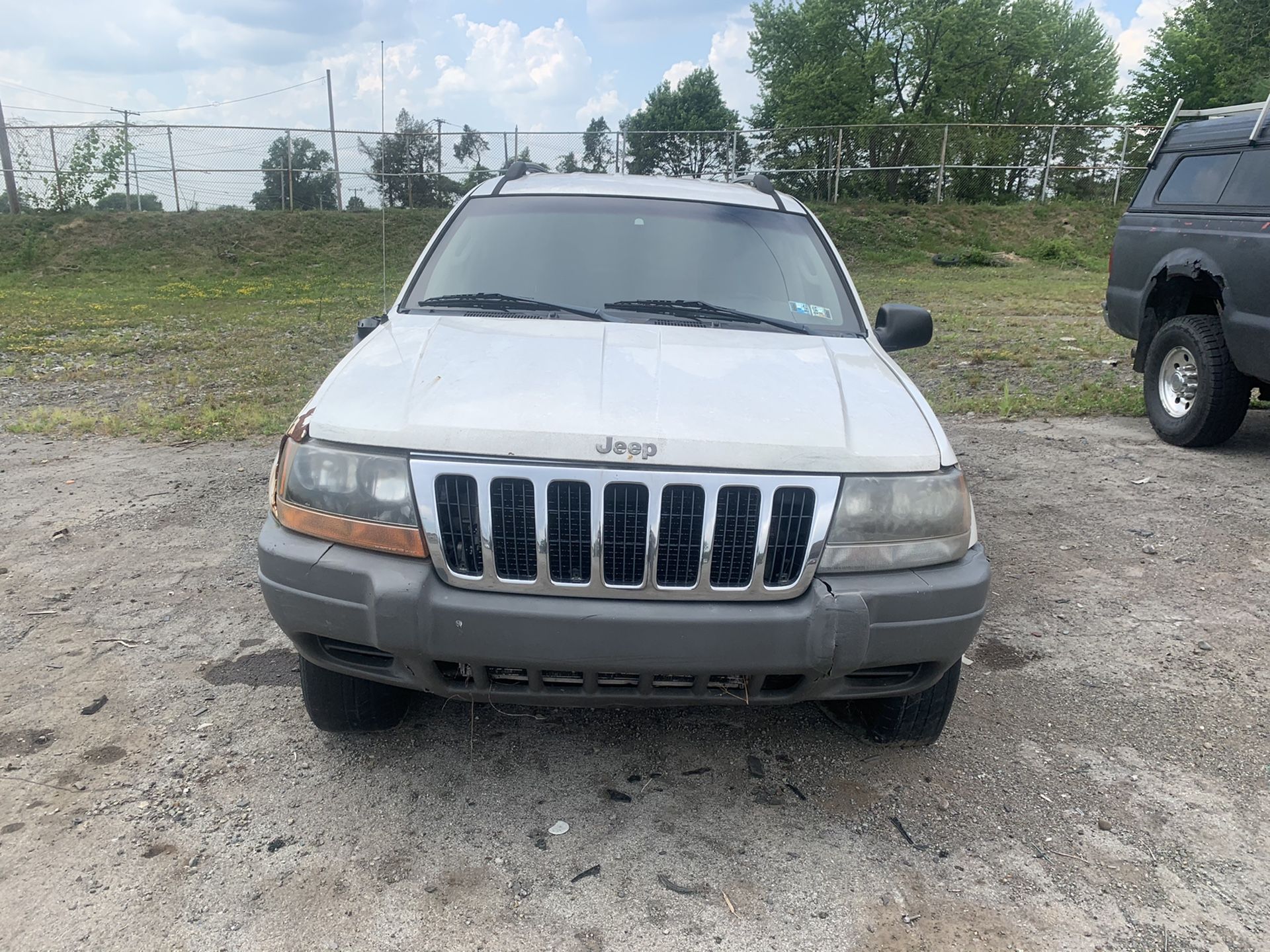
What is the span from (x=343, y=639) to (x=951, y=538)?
1.62m

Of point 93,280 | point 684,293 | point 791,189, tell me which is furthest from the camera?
point 791,189

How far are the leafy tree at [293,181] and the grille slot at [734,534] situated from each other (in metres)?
24.6

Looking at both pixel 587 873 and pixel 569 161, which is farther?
pixel 569 161

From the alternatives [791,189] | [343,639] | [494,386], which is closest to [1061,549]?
[494,386]

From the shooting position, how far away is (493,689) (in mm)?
2328

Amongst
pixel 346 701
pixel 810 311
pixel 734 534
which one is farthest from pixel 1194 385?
pixel 346 701

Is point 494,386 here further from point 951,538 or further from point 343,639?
point 951,538

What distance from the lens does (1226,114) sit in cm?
640

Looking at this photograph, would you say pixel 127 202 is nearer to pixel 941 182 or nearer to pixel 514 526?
pixel 941 182

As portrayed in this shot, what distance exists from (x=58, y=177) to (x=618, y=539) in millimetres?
26573

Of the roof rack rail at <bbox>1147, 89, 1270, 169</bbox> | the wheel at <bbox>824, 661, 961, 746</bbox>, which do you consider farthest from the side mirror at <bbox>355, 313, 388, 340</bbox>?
the roof rack rail at <bbox>1147, 89, 1270, 169</bbox>

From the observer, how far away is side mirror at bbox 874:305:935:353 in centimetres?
363

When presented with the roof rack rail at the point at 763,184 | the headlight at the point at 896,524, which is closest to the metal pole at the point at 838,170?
the roof rack rail at the point at 763,184

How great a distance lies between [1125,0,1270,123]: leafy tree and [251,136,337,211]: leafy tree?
103ft
